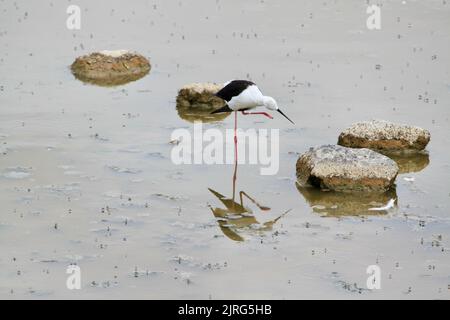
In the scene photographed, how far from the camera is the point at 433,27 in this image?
112 feet

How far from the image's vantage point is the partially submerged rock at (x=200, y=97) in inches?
952

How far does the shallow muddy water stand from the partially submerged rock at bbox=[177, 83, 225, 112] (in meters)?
0.63

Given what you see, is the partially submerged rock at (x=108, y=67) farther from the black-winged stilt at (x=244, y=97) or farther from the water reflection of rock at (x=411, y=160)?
the water reflection of rock at (x=411, y=160)

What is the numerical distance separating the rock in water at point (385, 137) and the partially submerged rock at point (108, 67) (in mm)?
8362

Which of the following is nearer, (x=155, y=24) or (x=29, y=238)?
(x=29, y=238)

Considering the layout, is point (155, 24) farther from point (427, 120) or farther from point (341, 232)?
point (341, 232)

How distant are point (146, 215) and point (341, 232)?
11.6ft

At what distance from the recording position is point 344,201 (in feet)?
59.4

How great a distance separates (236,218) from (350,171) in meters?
2.59

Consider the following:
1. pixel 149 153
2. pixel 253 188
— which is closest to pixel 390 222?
pixel 253 188

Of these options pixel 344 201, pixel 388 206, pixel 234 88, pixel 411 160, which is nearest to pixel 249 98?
pixel 234 88

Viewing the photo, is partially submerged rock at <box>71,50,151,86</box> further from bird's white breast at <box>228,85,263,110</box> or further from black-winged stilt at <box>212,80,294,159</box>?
bird's white breast at <box>228,85,263,110</box>

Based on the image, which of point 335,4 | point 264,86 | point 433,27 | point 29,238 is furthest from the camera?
point 335,4

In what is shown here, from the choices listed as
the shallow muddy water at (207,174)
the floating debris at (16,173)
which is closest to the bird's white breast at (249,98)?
the shallow muddy water at (207,174)
